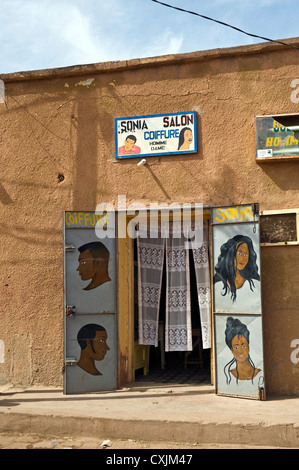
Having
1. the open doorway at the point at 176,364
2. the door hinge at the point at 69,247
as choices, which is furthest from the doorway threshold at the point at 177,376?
the door hinge at the point at 69,247

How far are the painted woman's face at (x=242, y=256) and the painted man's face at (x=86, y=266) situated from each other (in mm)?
1860

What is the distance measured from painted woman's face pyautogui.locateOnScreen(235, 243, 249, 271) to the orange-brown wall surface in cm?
31

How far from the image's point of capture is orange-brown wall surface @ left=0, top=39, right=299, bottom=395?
676cm

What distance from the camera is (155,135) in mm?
7281

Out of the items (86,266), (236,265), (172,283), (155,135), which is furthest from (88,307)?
(155,135)

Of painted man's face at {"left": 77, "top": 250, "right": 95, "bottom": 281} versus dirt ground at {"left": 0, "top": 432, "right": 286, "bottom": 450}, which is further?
painted man's face at {"left": 77, "top": 250, "right": 95, "bottom": 281}

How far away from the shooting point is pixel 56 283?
7.41 m

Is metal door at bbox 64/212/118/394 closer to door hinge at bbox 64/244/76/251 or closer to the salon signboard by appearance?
door hinge at bbox 64/244/76/251

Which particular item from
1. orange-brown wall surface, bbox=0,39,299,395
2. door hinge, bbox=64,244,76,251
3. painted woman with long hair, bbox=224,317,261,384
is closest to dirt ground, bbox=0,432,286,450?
painted woman with long hair, bbox=224,317,261,384

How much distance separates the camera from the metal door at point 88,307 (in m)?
6.95

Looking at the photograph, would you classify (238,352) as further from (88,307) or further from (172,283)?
(88,307)
